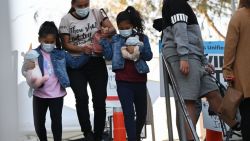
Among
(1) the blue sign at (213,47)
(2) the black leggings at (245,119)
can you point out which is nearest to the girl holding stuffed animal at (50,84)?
(2) the black leggings at (245,119)

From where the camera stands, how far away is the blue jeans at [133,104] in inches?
175

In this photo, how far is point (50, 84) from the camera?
457cm

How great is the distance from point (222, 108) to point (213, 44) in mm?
3237

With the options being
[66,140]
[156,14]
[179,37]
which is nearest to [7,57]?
[179,37]

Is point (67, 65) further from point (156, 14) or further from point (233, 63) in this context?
point (156, 14)

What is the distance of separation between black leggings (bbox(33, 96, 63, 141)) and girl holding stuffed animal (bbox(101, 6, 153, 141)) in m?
0.63

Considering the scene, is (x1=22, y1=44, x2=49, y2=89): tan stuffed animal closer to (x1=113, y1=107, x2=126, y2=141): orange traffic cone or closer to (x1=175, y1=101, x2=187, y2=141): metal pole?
(x1=175, y1=101, x2=187, y2=141): metal pole

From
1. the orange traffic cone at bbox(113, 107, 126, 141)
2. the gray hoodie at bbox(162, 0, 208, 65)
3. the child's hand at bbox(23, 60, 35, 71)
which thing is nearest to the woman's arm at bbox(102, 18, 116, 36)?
the gray hoodie at bbox(162, 0, 208, 65)

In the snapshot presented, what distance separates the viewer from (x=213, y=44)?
698cm

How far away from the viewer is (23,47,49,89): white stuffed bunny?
4.45 m

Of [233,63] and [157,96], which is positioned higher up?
[233,63]

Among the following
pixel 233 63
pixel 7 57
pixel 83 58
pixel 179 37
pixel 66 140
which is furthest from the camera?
pixel 66 140

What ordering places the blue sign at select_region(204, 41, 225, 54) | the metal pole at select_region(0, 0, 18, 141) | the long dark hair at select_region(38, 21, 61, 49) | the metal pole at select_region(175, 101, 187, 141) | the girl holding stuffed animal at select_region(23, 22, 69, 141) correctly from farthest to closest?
1. the blue sign at select_region(204, 41, 225, 54)
2. the long dark hair at select_region(38, 21, 61, 49)
3. the girl holding stuffed animal at select_region(23, 22, 69, 141)
4. the metal pole at select_region(175, 101, 187, 141)
5. the metal pole at select_region(0, 0, 18, 141)

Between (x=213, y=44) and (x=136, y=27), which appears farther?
(x=213, y=44)
